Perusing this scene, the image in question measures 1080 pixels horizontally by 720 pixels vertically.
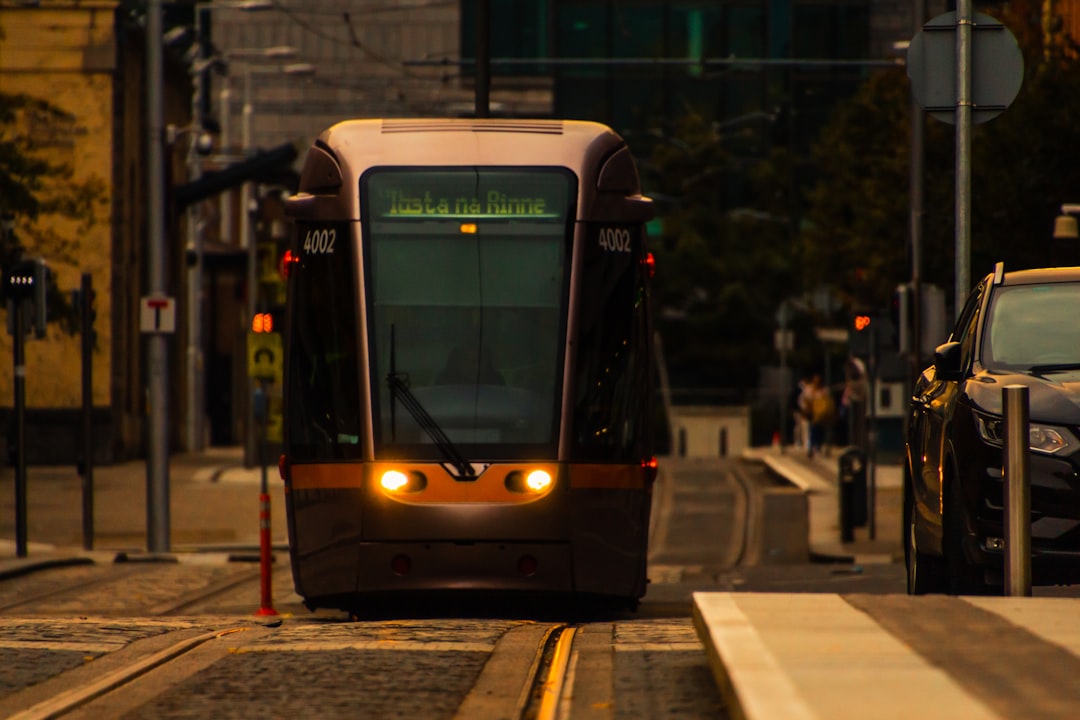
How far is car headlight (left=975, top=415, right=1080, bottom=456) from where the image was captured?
938 cm

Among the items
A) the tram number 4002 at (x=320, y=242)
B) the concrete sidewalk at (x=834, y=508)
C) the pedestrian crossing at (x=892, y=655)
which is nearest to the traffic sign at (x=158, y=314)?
the concrete sidewalk at (x=834, y=508)

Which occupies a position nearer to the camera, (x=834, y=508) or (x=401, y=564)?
(x=401, y=564)

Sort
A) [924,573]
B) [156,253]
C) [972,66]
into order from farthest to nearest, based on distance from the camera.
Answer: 1. [156,253]
2. [972,66]
3. [924,573]

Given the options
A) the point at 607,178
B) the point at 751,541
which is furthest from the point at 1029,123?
the point at 607,178

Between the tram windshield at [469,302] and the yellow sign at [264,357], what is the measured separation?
11779 mm

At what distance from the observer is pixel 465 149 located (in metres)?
13.3

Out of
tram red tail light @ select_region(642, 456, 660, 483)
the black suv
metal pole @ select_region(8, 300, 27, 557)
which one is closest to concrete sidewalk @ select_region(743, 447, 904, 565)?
metal pole @ select_region(8, 300, 27, 557)

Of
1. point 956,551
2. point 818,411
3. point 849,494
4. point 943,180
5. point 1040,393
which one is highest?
point 943,180

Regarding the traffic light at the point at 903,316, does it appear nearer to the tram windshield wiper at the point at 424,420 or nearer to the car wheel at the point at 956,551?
the tram windshield wiper at the point at 424,420

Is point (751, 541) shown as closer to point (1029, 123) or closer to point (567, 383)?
point (1029, 123)

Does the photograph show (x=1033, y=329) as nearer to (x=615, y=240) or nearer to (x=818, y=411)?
(x=615, y=240)

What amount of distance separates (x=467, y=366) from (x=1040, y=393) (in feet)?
13.2

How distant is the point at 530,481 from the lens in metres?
→ 12.5

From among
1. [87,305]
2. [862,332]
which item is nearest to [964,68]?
[87,305]
